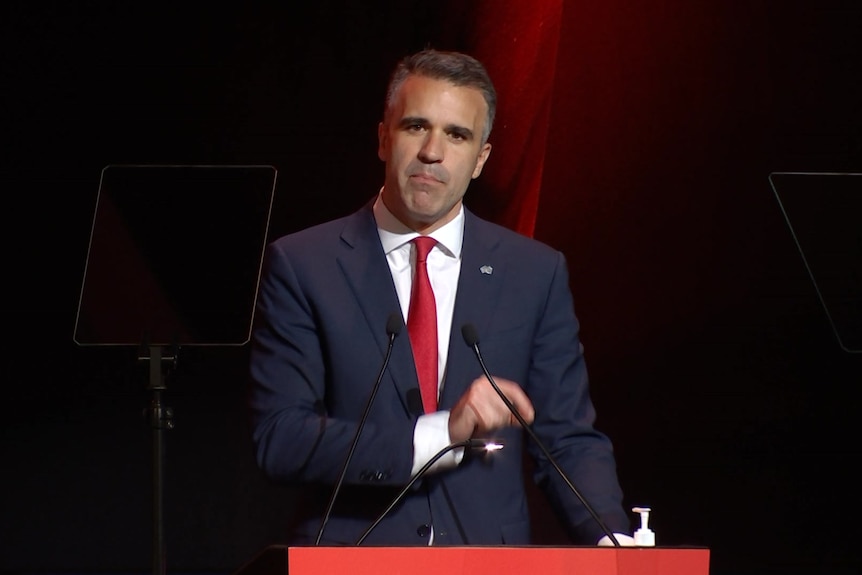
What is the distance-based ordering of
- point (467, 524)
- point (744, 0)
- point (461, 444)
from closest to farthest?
point (461, 444), point (467, 524), point (744, 0)

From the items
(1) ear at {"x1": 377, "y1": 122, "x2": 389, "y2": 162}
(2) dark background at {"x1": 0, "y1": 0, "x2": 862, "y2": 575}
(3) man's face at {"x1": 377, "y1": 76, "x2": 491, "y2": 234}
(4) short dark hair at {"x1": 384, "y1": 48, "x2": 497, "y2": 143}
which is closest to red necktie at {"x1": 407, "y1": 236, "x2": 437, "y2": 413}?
(3) man's face at {"x1": 377, "y1": 76, "x2": 491, "y2": 234}

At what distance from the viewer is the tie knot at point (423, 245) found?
2.20 meters

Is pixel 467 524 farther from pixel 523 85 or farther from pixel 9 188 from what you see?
pixel 9 188

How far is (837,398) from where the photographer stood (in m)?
3.66

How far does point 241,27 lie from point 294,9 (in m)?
0.17

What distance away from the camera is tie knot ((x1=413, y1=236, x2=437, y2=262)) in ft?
7.23

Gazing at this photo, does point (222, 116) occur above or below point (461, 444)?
above

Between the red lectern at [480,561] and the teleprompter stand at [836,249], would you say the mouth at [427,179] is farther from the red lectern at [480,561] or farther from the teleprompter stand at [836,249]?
the teleprompter stand at [836,249]

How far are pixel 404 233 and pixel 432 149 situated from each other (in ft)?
0.57

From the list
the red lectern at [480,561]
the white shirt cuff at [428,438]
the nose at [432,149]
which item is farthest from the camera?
the nose at [432,149]

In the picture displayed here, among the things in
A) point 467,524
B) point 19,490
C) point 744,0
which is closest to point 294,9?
point 744,0

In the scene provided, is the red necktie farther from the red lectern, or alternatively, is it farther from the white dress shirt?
the red lectern

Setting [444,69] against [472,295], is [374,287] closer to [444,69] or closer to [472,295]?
[472,295]

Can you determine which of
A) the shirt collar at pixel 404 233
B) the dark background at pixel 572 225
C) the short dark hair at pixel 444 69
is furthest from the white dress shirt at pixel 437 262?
the dark background at pixel 572 225
